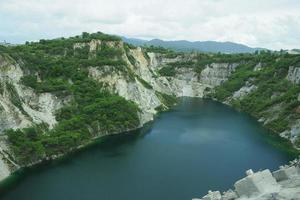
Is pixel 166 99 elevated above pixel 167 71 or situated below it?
below

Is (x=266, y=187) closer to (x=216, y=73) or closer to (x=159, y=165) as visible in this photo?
(x=159, y=165)

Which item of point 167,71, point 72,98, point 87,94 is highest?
point 87,94

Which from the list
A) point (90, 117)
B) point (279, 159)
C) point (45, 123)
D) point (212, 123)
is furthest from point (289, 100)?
point (45, 123)

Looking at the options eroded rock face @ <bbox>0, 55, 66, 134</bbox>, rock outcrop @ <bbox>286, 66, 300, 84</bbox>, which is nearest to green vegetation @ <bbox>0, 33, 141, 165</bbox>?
eroded rock face @ <bbox>0, 55, 66, 134</bbox>

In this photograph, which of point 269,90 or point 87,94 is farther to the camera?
point 269,90

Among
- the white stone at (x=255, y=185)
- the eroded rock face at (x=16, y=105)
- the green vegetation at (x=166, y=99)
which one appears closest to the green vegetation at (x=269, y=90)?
the green vegetation at (x=166, y=99)

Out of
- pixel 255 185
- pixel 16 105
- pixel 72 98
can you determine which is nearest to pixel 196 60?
pixel 72 98

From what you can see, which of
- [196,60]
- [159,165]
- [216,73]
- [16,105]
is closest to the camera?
[159,165]
